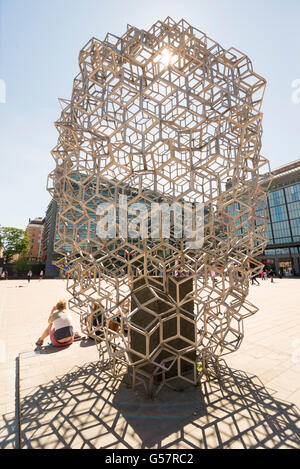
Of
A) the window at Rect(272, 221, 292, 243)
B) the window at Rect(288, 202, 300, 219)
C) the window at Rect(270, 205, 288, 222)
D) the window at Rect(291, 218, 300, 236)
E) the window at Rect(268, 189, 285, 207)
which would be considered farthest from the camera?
the window at Rect(268, 189, 285, 207)

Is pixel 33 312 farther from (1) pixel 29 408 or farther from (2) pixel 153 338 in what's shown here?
(2) pixel 153 338

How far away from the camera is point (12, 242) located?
52375 millimetres

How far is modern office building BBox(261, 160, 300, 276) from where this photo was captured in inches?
1747

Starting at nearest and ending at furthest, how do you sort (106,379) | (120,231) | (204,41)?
1. (120,231)
2. (106,379)
3. (204,41)

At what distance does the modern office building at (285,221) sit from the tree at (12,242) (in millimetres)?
55006

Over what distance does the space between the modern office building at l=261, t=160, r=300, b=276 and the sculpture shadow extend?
148 ft

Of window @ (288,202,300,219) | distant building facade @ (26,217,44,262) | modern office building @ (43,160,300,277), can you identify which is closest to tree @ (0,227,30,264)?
modern office building @ (43,160,300,277)

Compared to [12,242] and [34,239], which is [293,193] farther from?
[34,239]

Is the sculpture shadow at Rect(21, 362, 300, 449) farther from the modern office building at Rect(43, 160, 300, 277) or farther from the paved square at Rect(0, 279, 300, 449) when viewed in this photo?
the modern office building at Rect(43, 160, 300, 277)

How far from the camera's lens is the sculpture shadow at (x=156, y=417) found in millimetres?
2334

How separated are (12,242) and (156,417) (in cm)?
5986
